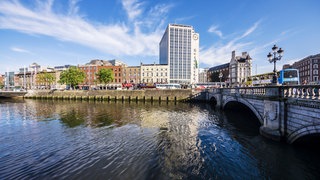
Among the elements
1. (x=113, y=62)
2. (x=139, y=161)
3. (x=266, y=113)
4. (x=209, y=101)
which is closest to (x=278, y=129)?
(x=266, y=113)

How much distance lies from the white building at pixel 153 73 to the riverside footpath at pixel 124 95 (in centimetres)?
3516

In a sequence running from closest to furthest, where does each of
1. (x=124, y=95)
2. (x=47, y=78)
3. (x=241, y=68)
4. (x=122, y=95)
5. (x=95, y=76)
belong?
1. (x=124, y=95)
2. (x=122, y=95)
3. (x=47, y=78)
4. (x=95, y=76)
5. (x=241, y=68)

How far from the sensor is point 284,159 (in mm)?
9727

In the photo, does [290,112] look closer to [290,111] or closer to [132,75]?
[290,111]

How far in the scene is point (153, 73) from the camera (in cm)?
9156

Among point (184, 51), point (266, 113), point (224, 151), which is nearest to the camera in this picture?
point (224, 151)

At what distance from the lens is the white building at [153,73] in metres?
90.6

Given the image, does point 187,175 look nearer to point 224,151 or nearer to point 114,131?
point 224,151

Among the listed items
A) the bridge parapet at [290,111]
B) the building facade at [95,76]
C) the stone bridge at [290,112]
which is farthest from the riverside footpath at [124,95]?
the bridge parapet at [290,111]

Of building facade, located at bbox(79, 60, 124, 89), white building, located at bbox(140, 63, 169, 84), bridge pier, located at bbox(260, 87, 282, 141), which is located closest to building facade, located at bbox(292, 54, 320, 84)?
white building, located at bbox(140, 63, 169, 84)

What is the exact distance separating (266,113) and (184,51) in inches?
3685

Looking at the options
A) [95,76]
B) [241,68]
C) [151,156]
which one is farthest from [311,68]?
[95,76]

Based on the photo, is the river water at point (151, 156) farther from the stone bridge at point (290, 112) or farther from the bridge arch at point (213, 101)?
the bridge arch at point (213, 101)

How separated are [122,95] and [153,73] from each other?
39.4 m
